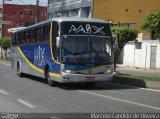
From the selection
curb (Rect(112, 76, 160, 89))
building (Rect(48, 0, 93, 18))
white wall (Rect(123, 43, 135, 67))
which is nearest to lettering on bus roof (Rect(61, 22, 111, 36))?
curb (Rect(112, 76, 160, 89))

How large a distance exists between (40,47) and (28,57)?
3.30 m

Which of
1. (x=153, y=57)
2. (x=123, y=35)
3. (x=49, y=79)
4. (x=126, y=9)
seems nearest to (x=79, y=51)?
(x=49, y=79)

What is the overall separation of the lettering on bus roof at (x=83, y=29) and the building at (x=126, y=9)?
36.0 m

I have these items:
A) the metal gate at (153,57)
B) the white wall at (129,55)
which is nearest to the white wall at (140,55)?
the white wall at (129,55)

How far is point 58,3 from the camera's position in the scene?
80.5 metres

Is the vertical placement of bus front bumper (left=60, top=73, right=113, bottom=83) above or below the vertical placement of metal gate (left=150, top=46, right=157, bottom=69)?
above

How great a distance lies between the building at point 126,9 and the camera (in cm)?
5781

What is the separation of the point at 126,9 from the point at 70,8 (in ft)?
48.4

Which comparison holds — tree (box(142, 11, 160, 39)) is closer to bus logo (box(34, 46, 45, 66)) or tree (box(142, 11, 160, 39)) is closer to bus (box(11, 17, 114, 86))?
bus logo (box(34, 46, 45, 66))

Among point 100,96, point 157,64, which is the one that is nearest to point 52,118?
point 100,96

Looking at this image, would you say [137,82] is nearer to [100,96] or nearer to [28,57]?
[100,96]

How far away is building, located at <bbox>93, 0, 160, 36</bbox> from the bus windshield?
119 feet

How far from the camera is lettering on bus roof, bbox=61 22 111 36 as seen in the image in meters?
20.3

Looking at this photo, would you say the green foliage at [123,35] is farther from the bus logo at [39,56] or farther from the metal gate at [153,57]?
the metal gate at [153,57]
